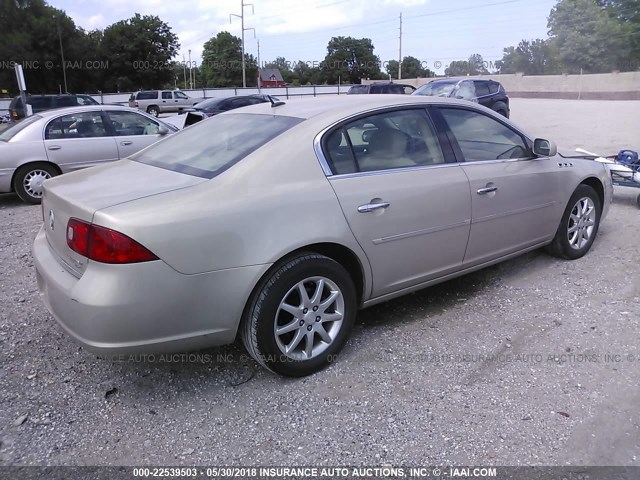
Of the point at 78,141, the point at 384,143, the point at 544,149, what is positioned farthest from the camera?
the point at 78,141

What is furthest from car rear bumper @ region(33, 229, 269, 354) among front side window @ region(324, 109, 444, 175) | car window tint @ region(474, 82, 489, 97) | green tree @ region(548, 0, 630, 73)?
green tree @ region(548, 0, 630, 73)

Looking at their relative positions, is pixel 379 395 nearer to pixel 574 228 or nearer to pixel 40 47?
pixel 574 228

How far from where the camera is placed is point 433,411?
2.75 meters

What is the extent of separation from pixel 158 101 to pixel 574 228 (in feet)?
111

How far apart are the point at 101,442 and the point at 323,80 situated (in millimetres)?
99119

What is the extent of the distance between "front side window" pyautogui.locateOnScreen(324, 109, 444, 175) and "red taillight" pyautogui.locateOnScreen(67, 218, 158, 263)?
4.07ft

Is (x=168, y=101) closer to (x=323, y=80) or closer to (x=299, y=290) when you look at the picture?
(x=299, y=290)

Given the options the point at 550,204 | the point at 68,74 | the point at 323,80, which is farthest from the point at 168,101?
the point at 323,80

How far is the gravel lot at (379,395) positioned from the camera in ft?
8.14

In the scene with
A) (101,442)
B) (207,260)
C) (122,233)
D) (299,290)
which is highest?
(122,233)

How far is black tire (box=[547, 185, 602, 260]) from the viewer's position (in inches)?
185

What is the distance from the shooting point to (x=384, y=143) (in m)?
3.46

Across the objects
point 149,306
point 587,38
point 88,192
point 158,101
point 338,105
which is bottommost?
point 149,306

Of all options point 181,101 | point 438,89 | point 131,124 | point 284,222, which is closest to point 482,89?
point 438,89
